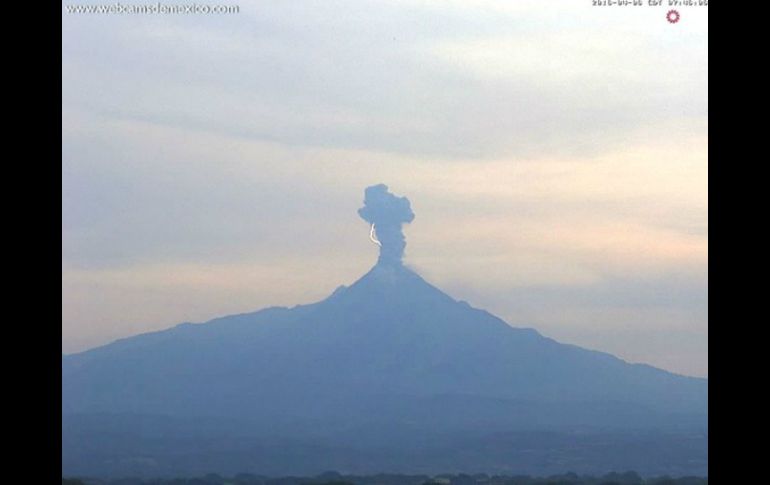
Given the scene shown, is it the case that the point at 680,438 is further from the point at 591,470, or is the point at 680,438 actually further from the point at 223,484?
the point at 223,484
